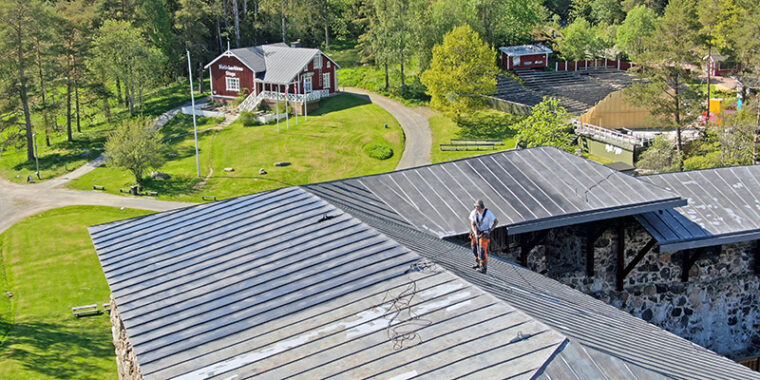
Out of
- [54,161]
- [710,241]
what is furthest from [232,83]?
[710,241]

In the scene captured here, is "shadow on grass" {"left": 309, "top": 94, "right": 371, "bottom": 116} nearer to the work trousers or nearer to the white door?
the white door

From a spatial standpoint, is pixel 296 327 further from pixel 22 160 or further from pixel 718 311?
pixel 22 160

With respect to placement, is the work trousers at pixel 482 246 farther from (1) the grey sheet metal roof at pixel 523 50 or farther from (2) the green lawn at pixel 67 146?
(1) the grey sheet metal roof at pixel 523 50

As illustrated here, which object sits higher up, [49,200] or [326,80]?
[326,80]

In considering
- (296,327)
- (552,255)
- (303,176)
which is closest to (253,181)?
(303,176)

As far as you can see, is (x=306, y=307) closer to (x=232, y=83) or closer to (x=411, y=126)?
(x=411, y=126)

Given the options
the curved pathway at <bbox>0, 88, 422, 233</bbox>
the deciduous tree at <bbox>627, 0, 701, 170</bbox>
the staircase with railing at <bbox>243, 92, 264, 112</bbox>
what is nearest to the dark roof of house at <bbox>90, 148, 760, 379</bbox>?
the curved pathway at <bbox>0, 88, 422, 233</bbox>
